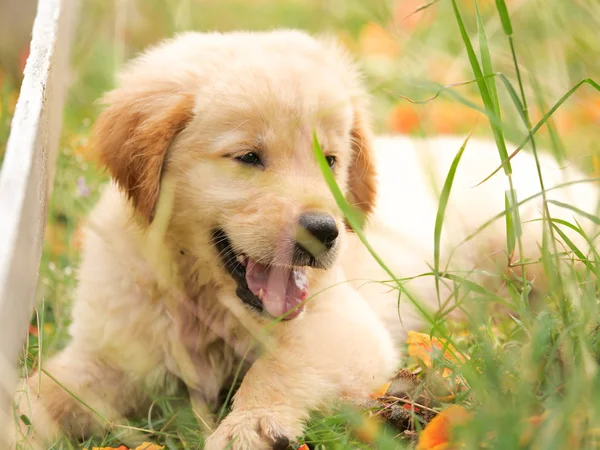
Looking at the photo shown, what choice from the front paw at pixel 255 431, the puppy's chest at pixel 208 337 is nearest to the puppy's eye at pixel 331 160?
the puppy's chest at pixel 208 337

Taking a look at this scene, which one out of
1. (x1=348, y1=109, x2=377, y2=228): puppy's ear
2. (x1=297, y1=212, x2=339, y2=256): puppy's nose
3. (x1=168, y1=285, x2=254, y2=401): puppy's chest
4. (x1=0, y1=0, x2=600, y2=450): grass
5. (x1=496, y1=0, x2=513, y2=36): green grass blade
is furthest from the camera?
(x1=348, y1=109, x2=377, y2=228): puppy's ear

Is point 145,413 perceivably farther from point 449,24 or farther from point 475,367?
point 449,24

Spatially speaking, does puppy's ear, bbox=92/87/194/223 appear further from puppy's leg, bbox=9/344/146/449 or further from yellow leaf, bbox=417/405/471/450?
yellow leaf, bbox=417/405/471/450

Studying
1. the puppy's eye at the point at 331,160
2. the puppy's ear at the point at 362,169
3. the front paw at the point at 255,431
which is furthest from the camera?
the puppy's ear at the point at 362,169

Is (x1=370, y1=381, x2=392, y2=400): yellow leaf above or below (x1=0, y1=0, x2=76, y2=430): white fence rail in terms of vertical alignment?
below

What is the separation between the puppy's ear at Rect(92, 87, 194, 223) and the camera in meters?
2.34

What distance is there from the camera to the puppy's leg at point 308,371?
6.82 ft

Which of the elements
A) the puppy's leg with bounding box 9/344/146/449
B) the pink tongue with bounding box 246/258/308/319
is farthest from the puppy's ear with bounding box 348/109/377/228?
the puppy's leg with bounding box 9/344/146/449

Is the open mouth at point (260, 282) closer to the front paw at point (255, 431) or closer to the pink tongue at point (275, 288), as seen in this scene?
the pink tongue at point (275, 288)

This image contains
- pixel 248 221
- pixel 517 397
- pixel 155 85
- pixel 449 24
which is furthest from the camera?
pixel 449 24

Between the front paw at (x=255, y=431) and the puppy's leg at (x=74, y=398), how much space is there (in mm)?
416

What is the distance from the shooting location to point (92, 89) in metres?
4.94

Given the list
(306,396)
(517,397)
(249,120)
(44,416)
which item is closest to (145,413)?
(44,416)

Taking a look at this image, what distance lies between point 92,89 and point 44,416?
308cm
